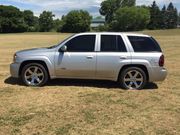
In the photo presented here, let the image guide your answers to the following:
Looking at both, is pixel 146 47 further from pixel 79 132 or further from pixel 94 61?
pixel 79 132

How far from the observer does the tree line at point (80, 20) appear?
120m

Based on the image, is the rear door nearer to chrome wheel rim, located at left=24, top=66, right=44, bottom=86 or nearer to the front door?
the front door

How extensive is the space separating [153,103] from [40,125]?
3.11 metres

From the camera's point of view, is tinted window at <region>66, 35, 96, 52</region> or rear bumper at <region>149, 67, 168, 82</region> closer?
rear bumper at <region>149, 67, 168, 82</region>

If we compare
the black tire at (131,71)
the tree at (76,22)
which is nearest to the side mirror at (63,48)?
the black tire at (131,71)

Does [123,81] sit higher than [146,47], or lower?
lower

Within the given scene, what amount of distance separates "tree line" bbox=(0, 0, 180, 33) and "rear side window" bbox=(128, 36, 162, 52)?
356 ft

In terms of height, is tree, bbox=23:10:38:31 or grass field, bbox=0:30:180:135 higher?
tree, bbox=23:10:38:31

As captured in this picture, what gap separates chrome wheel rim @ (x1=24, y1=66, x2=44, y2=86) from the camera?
1086 cm

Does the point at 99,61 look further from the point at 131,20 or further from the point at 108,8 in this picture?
the point at 108,8

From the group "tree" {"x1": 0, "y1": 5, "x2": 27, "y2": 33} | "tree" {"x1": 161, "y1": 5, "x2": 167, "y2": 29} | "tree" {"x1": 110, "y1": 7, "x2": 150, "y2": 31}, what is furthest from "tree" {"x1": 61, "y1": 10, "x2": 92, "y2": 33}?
"tree" {"x1": 161, "y1": 5, "x2": 167, "y2": 29}

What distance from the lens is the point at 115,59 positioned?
34.7ft

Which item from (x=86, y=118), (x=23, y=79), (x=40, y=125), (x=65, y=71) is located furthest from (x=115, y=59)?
(x=40, y=125)

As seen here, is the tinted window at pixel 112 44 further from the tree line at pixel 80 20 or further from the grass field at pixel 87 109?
the tree line at pixel 80 20
